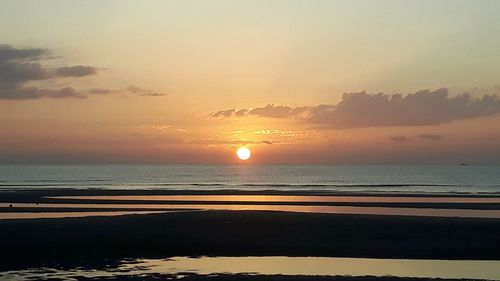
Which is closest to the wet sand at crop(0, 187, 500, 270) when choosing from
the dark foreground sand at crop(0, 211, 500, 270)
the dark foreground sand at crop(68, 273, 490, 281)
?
the dark foreground sand at crop(0, 211, 500, 270)

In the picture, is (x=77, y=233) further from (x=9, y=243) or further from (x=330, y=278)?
(x=330, y=278)

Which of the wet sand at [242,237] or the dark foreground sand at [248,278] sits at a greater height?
the wet sand at [242,237]

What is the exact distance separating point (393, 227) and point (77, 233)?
16318mm

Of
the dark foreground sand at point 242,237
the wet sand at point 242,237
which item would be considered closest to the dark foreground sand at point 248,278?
the dark foreground sand at point 242,237

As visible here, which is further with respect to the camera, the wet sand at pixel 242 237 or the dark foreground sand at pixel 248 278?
the wet sand at pixel 242 237

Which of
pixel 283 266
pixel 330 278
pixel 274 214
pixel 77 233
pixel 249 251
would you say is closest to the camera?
pixel 330 278

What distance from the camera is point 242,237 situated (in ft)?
103

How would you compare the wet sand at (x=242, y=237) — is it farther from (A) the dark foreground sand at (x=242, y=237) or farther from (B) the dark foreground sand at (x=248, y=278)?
(B) the dark foreground sand at (x=248, y=278)

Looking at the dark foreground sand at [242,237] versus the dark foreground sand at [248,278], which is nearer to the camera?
the dark foreground sand at [248,278]

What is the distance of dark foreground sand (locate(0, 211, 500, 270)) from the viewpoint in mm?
27062

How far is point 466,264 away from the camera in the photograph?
24.9 meters

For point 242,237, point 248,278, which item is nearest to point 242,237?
point 242,237

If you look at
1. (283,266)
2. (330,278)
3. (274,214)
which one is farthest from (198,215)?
(330,278)

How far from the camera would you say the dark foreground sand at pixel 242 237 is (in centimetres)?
2706
